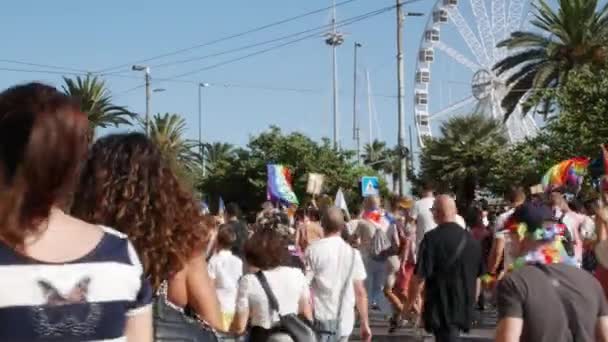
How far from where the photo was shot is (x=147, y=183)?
3908 millimetres

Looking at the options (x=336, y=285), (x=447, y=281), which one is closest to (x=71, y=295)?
(x=336, y=285)

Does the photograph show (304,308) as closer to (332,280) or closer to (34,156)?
(332,280)

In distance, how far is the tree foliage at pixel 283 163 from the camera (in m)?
54.8

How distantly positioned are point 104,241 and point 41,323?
0.87ft

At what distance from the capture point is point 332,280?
31.2 ft

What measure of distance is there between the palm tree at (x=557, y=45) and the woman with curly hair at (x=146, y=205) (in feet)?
122

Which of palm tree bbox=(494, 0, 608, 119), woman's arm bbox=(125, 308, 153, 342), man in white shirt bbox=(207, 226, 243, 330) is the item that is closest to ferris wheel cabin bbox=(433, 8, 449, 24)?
palm tree bbox=(494, 0, 608, 119)

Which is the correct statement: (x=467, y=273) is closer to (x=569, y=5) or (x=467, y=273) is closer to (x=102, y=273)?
(x=102, y=273)

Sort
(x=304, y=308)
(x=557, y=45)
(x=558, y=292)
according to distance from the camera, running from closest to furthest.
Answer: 1. (x=558, y=292)
2. (x=304, y=308)
3. (x=557, y=45)

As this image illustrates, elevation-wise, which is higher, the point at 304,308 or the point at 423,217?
the point at 423,217

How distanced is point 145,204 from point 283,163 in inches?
2031

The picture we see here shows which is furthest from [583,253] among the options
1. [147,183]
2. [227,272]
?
[147,183]

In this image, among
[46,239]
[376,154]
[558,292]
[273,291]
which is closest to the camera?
[46,239]

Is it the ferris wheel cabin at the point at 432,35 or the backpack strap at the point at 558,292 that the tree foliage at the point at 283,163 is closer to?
the ferris wheel cabin at the point at 432,35
